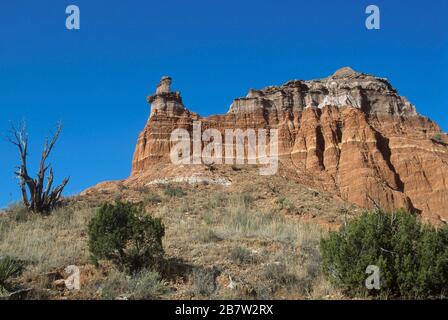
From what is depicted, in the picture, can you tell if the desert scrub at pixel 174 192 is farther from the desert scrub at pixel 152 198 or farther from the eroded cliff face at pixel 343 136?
the eroded cliff face at pixel 343 136

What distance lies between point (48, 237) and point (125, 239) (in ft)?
13.0

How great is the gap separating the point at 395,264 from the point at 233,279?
9.82 ft

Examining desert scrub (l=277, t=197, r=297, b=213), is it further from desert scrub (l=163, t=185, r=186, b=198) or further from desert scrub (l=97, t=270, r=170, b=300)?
desert scrub (l=97, t=270, r=170, b=300)

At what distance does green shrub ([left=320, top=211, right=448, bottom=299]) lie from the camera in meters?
8.42

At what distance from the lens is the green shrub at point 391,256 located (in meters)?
8.42

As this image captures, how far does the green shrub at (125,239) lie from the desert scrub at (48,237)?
67 centimetres

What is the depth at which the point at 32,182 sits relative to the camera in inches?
704

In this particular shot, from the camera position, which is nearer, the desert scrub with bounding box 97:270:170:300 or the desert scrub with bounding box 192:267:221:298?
the desert scrub with bounding box 97:270:170:300

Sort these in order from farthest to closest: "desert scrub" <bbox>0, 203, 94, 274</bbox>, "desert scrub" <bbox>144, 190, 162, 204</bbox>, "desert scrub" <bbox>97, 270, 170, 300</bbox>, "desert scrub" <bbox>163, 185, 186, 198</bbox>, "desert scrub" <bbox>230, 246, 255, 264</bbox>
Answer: "desert scrub" <bbox>163, 185, 186, 198</bbox> < "desert scrub" <bbox>144, 190, 162, 204</bbox> < "desert scrub" <bbox>230, 246, 255, 264</bbox> < "desert scrub" <bbox>0, 203, 94, 274</bbox> < "desert scrub" <bbox>97, 270, 170, 300</bbox>

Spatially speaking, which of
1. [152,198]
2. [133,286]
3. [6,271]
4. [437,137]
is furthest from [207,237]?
[437,137]

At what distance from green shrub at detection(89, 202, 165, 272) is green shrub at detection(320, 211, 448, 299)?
3490 mm

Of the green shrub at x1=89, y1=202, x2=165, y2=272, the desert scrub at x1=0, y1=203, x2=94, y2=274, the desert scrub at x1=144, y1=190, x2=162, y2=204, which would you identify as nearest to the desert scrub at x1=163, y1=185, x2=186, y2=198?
the desert scrub at x1=144, y1=190, x2=162, y2=204

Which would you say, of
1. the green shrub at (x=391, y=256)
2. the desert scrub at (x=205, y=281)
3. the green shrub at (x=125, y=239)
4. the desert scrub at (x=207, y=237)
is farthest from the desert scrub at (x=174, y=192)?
the green shrub at (x=391, y=256)

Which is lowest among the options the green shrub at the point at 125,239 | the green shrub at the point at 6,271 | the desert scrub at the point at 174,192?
the green shrub at the point at 6,271
